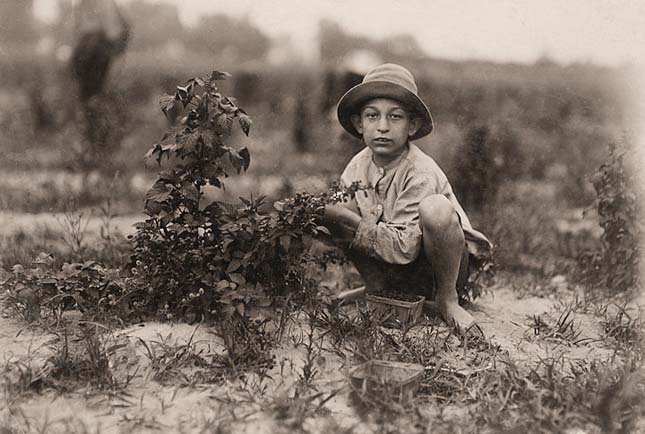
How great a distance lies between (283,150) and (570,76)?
11.2 ft

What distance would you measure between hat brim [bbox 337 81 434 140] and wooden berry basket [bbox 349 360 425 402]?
1384 millimetres

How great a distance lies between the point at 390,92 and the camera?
11.7 ft

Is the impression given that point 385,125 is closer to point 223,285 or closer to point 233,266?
point 233,266

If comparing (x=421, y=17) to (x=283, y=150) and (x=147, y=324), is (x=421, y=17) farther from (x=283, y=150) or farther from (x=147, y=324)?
(x=147, y=324)

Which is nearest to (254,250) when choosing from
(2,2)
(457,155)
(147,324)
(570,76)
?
(147,324)

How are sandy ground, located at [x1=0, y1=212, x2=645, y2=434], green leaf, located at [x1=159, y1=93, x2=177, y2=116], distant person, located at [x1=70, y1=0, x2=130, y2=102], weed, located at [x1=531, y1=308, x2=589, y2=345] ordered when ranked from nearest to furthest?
1. sandy ground, located at [x1=0, y1=212, x2=645, y2=434]
2. green leaf, located at [x1=159, y1=93, x2=177, y2=116]
3. weed, located at [x1=531, y1=308, x2=589, y2=345]
4. distant person, located at [x1=70, y1=0, x2=130, y2=102]

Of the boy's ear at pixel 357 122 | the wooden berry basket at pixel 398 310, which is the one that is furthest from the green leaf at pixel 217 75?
the wooden berry basket at pixel 398 310

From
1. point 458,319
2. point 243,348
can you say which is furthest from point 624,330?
point 243,348

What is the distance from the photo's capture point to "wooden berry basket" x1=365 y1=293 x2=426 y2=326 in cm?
355

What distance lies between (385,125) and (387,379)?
138cm

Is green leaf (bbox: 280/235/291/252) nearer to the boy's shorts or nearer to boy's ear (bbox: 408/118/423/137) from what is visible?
the boy's shorts

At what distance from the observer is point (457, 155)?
20.4ft

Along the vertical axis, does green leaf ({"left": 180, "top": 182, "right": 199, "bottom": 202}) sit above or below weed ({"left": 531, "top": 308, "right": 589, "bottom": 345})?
above

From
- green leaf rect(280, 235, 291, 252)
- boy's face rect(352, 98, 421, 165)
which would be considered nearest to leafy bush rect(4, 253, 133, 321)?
green leaf rect(280, 235, 291, 252)
